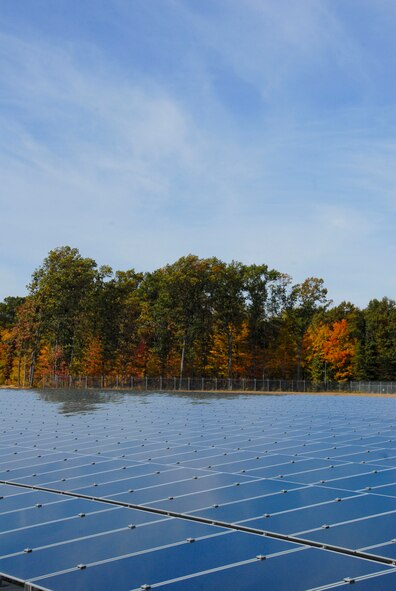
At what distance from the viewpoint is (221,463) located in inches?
776

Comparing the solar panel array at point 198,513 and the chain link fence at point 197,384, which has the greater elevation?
the chain link fence at point 197,384

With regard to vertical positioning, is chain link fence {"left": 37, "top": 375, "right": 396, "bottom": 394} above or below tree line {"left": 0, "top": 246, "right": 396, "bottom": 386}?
below

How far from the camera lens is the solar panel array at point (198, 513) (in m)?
9.45

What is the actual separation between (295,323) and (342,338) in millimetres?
8481

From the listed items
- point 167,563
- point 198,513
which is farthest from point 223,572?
point 198,513

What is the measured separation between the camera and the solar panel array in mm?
9453

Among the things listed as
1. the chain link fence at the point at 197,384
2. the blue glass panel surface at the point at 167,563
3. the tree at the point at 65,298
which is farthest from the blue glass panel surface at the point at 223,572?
the tree at the point at 65,298

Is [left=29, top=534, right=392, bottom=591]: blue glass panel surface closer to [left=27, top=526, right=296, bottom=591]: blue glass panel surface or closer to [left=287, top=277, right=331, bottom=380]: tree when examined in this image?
[left=27, top=526, right=296, bottom=591]: blue glass panel surface

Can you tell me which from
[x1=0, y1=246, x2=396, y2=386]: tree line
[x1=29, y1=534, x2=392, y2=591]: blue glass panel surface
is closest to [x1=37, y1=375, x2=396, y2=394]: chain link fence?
[x1=0, y1=246, x2=396, y2=386]: tree line

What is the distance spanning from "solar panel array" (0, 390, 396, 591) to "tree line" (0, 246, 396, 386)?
8272cm

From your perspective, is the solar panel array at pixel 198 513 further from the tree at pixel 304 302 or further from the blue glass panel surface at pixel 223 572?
the tree at pixel 304 302

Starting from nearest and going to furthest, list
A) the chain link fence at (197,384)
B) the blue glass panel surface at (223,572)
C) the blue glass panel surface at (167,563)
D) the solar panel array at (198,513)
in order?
the blue glass panel surface at (223,572) → the blue glass panel surface at (167,563) → the solar panel array at (198,513) → the chain link fence at (197,384)

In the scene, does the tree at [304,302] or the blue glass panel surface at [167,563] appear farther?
the tree at [304,302]

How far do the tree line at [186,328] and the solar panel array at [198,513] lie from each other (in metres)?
82.7
